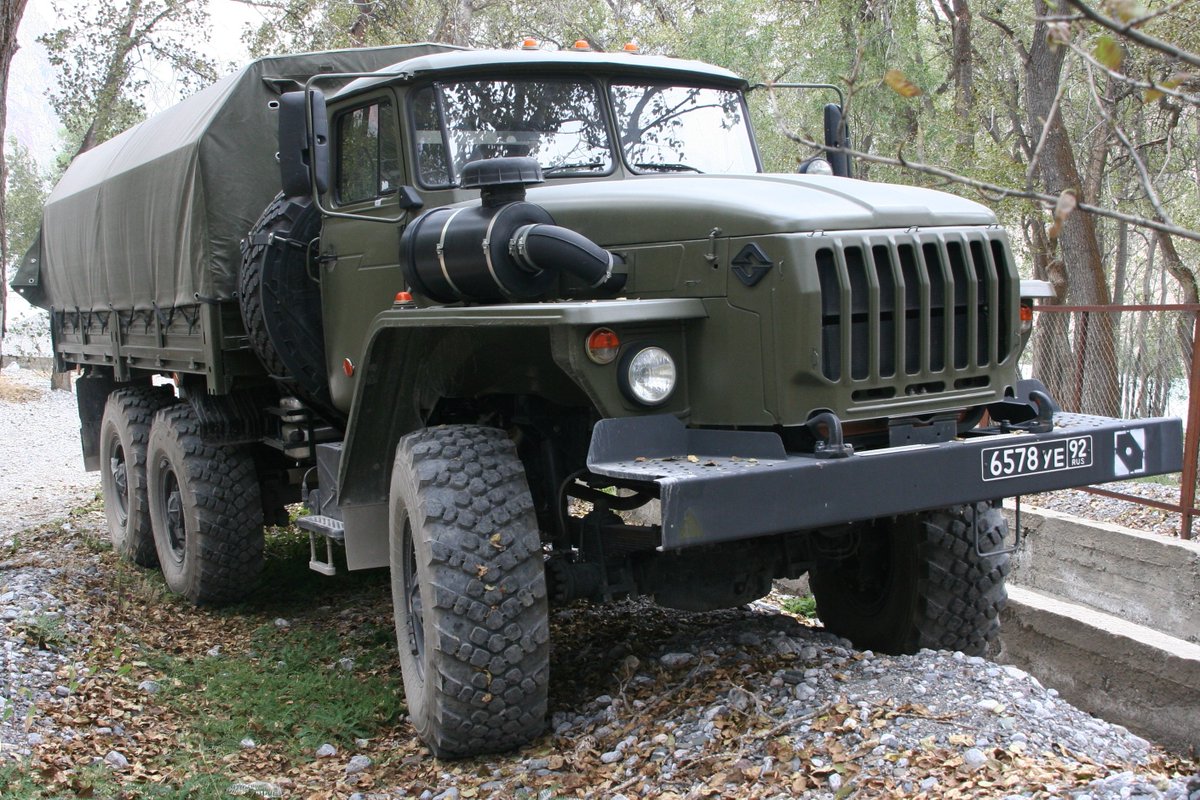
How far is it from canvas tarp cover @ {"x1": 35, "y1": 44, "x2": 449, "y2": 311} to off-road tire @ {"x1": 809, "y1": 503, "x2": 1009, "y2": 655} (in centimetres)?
366

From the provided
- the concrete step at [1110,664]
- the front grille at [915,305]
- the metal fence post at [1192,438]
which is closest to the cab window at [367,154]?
the front grille at [915,305]

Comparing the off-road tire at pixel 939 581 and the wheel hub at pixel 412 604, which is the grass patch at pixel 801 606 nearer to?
the off-road tire at pixel 939 581

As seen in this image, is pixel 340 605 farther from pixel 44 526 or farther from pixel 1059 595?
pixel 1059 595

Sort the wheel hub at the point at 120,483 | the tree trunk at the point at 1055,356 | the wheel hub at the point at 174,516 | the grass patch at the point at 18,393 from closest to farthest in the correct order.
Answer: the wheel hub at the point at 174,516 → the wheel hub at the point at 120,483 → the tree trunk at the point at 1055,356 → the grass patch at the point at 18,393

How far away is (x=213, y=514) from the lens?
278 inches

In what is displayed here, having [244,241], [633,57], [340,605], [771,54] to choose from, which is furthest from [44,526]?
[771,54]

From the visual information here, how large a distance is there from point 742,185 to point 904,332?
827mm

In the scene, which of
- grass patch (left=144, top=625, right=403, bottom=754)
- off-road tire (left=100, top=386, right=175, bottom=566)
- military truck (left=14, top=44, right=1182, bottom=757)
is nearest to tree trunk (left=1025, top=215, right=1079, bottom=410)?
military truck (left=14, top=44, right=1182, bottom=757)

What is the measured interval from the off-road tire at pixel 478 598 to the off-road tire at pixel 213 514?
2.92m

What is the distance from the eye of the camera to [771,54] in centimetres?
1842

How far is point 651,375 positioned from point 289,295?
265 cm

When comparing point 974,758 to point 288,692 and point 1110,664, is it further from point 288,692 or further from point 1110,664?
point 288,692

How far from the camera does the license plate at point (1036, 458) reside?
408 cm

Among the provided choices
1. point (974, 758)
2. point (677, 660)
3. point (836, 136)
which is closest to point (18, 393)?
point (836, 136)
